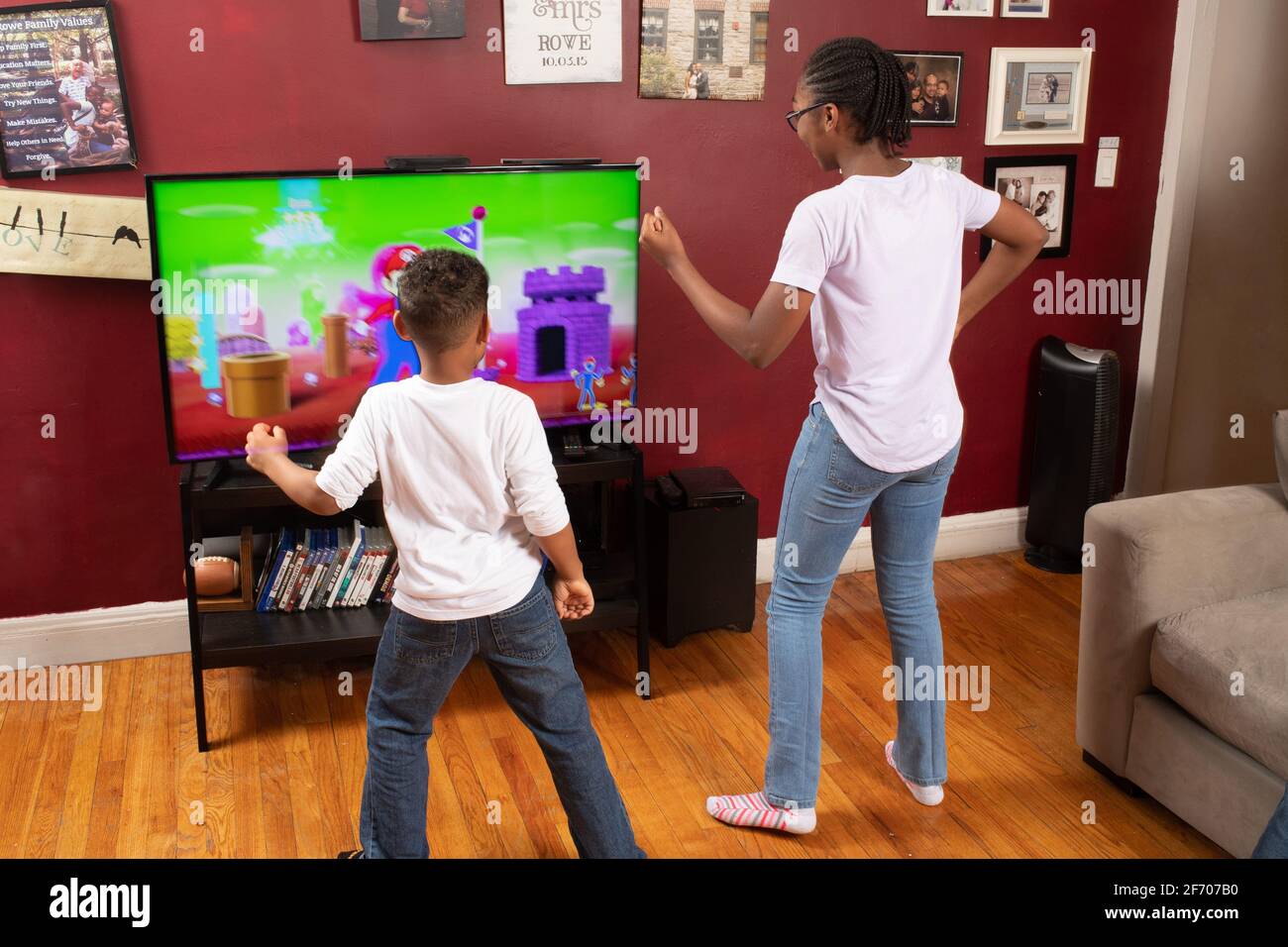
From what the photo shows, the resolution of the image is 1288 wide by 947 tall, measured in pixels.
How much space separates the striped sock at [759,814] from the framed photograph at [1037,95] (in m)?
2.12

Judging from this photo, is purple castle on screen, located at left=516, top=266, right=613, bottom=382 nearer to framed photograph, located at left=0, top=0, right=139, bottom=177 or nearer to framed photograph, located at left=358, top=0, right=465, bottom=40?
framed photograph, located at left=358, top=0, right=465, bottom=40

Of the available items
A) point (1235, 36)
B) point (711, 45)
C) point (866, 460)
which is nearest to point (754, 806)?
point (866, 460)

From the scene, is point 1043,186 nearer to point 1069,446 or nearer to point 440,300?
point 1069,446

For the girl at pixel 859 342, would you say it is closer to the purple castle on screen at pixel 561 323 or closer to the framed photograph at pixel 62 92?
the purple castle on screen at pixel 561 323

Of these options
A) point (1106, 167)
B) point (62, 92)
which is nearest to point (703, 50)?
point (1106, 167)

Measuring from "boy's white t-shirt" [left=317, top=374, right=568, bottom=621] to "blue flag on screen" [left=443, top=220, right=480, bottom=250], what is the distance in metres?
1.00

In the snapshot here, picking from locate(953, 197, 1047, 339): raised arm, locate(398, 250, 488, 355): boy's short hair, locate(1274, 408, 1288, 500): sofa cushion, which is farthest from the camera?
locate(1274, 408, 1288, 500): sofa cushion

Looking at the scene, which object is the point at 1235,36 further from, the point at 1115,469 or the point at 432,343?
the point at 432,343

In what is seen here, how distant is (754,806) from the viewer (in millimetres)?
2369

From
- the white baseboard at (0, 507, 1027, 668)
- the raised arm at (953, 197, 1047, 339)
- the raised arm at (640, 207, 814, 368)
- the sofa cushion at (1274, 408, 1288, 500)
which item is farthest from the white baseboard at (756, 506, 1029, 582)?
the raised arm at (640, 207, 814, 368)

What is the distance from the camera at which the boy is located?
5.67ft

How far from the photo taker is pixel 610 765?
261 centimetres

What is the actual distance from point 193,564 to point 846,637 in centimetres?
171

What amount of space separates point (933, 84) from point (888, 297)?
1.63 meters
